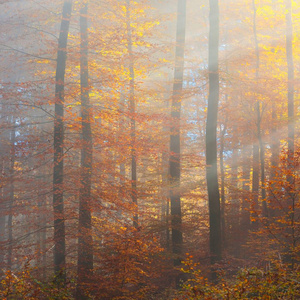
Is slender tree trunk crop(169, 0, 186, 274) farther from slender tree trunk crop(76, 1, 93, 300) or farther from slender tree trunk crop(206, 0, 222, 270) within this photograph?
slender tree trunk crop(76, 1, 93, 300)

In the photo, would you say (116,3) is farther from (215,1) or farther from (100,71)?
(215,1)

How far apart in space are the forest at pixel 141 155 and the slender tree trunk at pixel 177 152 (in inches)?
1.9

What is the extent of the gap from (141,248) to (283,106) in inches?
536

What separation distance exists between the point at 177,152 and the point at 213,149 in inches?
85.9

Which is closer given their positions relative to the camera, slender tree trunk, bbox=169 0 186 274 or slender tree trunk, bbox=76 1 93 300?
slender tree trunk, bbox=76 1 93 300

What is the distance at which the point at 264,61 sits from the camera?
1683 centimetres

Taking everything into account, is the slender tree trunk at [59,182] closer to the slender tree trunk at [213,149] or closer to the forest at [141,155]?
the forest at [141,155]

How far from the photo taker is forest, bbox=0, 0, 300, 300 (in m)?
8.04

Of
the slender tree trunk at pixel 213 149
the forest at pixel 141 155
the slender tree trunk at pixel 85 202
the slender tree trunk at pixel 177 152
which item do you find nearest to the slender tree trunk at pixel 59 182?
the forest at pixel 141 155

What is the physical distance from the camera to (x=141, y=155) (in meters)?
12.4

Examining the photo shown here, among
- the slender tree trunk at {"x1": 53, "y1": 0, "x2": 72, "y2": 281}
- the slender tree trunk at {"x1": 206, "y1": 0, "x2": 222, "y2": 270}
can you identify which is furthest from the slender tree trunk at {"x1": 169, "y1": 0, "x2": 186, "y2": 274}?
the slender tree trunk at {"x1": 53, "y1": 0, "x2": 72, "y2": 281}

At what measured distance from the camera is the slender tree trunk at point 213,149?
9.68m

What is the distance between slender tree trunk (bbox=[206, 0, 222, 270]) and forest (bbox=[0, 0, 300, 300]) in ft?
0.12

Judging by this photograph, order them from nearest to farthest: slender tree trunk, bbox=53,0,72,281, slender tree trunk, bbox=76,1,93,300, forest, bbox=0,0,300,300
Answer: forest, bbox=0,0,300,300, slender tree trunk, bbox=76,1,93,300, slender tree trunk, bbox=53,0,72,281
